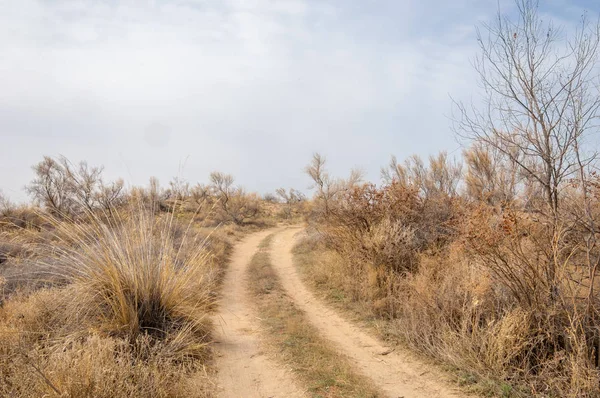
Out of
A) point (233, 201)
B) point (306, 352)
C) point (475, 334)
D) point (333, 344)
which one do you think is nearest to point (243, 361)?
point (306, 352)

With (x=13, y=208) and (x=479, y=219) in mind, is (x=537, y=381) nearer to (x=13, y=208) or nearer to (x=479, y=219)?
(x=479, y=219)

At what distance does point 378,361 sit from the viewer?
18.6ft

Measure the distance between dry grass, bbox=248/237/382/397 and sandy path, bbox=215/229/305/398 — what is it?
0.74ft

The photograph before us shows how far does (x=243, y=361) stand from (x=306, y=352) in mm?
1010

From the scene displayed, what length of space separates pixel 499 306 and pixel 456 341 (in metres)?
0.87

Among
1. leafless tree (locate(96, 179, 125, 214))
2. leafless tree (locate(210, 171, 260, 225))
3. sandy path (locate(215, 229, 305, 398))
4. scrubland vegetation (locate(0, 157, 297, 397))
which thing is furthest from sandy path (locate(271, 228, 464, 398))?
leafless tree (locate(210, 171, 260, 225))

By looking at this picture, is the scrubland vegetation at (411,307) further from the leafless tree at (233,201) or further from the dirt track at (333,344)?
the leafless tree at (233,201)

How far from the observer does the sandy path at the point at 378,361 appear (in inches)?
186

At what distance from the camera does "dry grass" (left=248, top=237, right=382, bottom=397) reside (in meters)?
4.65

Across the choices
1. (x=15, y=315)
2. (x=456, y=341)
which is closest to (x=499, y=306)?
(x=456, y=341)

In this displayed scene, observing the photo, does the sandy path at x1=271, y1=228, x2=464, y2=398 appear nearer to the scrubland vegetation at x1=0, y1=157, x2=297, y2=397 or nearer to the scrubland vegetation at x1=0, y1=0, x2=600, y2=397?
the scrubland vegetation at x1=0, y1=0, x2=600, y2=397

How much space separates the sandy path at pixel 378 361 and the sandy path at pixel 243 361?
1253mm

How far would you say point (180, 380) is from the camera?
397cm

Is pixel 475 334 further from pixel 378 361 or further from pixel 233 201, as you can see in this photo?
pixel 233 201
